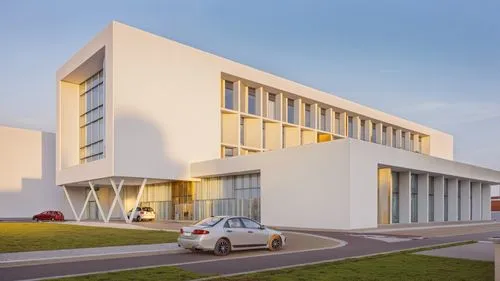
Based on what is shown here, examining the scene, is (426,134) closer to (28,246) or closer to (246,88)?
(246,88)

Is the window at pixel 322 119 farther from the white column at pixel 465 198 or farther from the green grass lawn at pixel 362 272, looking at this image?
the green grass lawn at pixel 362 272

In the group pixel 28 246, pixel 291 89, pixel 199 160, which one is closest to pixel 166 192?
pixel 199 160

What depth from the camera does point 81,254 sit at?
15695mm

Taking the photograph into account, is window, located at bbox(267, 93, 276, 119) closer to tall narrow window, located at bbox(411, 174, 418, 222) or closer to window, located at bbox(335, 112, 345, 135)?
window, located at bbox(335, 112, 345, 135)

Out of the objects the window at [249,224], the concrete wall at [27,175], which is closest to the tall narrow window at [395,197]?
the window at [249,224]

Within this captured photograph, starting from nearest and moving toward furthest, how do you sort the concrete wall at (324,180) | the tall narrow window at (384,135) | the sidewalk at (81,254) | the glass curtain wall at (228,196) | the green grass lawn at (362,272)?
the green grass lawn at (362,272)
the sidewalk at (81,254)
the concrete wall at (324,180)
the glass curtain wall at (228,196)
the tall narrow window at (384,135)

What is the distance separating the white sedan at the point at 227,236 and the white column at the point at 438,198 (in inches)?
1285

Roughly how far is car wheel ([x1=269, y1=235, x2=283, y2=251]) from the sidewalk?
10.8ft

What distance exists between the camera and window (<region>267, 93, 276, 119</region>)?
179 ft

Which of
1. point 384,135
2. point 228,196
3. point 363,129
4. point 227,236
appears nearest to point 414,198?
point 228,196

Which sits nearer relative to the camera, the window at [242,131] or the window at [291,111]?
the window at [242,131]

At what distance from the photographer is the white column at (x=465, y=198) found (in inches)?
2093

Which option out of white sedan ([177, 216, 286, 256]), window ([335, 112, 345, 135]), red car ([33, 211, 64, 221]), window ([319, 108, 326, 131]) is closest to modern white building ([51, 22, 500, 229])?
window ([319, 108, 326, 131])

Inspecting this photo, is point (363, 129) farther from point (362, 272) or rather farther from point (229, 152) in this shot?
point (362, 272)
